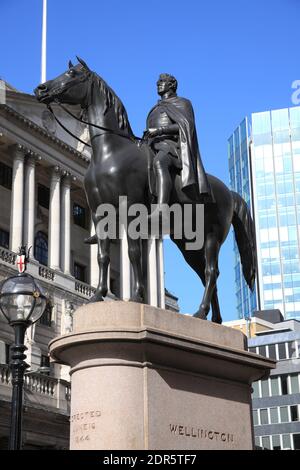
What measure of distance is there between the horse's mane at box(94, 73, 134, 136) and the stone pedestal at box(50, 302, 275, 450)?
329 cm

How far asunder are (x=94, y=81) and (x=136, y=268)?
2989mm

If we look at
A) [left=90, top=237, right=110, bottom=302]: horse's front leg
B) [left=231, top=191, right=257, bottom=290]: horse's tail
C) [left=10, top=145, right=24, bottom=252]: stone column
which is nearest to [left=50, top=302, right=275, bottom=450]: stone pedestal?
[left=90, top=237, right=110, bottom=302]: horse's front leg

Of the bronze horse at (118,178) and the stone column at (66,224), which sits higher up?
the stone column at (66,224)

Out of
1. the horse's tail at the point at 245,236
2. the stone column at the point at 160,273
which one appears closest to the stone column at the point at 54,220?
the stone column at the point at 160,273

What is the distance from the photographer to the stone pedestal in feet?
35.1

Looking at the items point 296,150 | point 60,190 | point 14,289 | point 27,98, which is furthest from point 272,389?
point 296,150

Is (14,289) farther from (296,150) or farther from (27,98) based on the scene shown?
(296,150)

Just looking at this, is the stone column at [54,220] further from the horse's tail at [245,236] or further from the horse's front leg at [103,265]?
the horse's front leg at [103,265]

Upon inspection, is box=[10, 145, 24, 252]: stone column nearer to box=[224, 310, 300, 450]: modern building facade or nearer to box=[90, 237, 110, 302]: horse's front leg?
box=[224, 310, 300, 450]: modern building facade

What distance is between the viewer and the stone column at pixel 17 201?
5025 centimetres

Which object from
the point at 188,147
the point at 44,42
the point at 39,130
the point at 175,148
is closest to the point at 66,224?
the point at 39,130

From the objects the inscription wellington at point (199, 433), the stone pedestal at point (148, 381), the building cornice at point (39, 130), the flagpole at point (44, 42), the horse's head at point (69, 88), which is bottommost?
the inscription wellington at point (199, 433)

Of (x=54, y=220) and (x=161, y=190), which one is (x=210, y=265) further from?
(x=54, y=220)

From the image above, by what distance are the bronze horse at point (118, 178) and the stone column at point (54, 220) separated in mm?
39129
